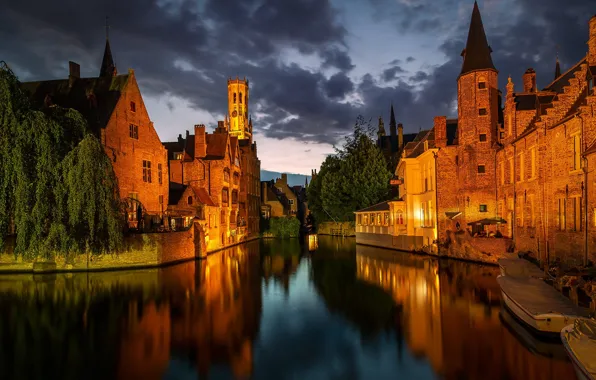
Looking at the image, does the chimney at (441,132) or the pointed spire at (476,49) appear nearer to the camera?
the pointed spire at (476,49)

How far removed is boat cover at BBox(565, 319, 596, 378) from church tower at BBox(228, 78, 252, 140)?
114 meters

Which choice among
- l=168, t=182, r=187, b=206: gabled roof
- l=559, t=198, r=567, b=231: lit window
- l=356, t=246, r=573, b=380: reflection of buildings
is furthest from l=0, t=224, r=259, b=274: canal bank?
l=559, t=198, r=567, b=231: lit window

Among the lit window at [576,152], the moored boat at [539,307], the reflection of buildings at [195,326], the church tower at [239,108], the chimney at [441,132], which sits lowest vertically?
the reflection of buildings at [195,326]

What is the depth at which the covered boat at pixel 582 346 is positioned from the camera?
351 inches

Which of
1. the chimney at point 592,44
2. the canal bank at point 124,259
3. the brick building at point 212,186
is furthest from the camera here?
the brick building at point 212,186

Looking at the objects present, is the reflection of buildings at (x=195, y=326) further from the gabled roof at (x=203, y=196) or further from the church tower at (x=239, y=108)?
the church tower at (x=239, y=108)

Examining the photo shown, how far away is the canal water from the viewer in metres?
11.3

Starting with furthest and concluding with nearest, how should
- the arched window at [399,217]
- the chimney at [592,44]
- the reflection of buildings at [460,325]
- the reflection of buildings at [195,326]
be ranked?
1. the arched window at [399,217]
2. the chimney at [592,44]
3. the reflection of buildings at [195,326]
4. the reflection of buildings at [460,325]

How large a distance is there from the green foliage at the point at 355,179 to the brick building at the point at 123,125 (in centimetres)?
2844

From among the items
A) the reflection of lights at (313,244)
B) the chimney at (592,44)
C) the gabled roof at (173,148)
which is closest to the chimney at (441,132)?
the chimney at (592,44)

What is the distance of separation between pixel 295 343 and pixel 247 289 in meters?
9.04

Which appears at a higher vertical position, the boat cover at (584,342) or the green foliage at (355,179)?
the green foliage at (355,179)

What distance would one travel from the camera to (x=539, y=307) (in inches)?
539

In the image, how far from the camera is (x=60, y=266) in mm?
27234
